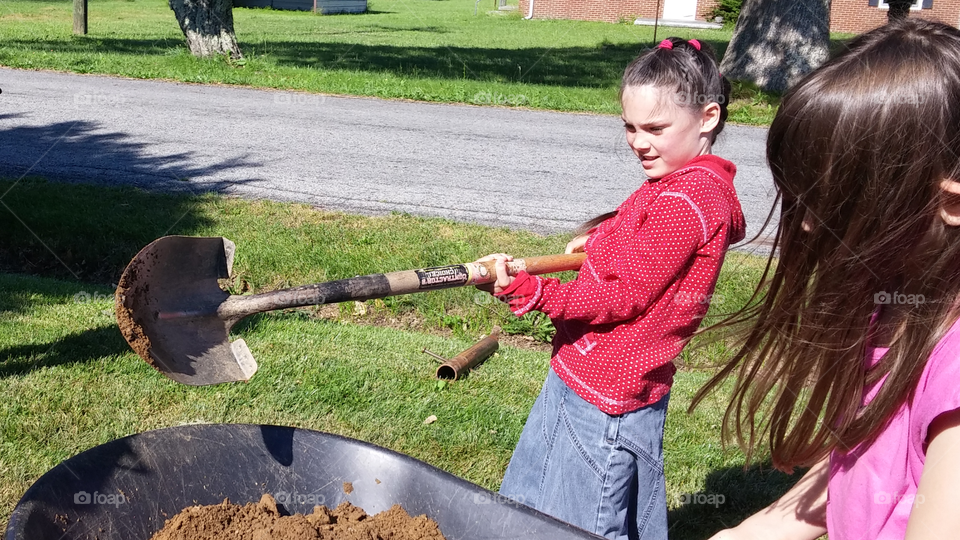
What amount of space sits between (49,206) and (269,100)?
229 inches

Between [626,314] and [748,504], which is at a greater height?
[626,314]

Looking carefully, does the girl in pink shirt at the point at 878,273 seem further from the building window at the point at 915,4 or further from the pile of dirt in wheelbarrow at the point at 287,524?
the building window at the point at 915,4

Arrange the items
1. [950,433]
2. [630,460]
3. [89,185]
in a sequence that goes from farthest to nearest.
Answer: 1. [89,185]
2. [630,460]
3. [950,433]

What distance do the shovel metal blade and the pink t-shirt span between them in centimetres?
129

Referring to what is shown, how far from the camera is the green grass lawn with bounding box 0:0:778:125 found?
1250 cm

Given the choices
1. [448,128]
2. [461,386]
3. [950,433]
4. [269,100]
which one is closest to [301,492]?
[950,433]

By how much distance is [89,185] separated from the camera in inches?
264

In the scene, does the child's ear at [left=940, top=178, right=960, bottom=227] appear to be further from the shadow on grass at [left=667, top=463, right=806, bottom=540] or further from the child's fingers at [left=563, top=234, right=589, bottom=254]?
the shadow on grass at [left=667, top=463, right=806, bottom=540]

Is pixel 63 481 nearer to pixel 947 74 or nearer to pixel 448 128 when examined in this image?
pixel 947 74

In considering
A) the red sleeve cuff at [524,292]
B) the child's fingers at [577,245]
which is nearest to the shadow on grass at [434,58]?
the child's fingers at [577,245]

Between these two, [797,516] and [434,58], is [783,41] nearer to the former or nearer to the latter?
[434,58]

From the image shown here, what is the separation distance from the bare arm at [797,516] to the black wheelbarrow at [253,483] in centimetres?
37

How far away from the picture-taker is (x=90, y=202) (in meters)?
6.11

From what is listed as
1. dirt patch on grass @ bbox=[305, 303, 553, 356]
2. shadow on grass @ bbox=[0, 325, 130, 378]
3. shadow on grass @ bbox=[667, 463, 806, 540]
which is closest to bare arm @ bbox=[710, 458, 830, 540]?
shadow on grass @ bbox=[667, 463, 806, 540]
